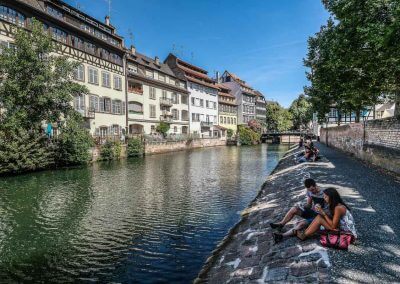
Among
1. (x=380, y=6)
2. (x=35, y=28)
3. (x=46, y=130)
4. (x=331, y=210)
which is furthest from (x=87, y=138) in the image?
(x=331, y=210)

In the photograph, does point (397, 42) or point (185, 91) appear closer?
point (397, 42)

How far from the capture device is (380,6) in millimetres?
14305

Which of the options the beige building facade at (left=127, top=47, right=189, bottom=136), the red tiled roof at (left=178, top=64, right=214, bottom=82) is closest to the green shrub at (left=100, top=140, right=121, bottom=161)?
the beige building facade at (left=127, top=47, right=189, bottom=136)

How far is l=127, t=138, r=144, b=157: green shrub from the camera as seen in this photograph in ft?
131

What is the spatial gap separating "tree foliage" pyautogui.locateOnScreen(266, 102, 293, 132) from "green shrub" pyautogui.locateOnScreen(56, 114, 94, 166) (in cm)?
8113

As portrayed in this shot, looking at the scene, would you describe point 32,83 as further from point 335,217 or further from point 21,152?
point 335,217

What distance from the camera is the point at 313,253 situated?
6176mm

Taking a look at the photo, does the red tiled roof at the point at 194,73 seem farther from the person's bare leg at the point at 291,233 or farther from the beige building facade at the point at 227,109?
the person's bare leg at the point at 291,233

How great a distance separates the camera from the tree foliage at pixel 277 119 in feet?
339

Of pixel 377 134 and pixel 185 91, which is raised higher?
pixel 185 91

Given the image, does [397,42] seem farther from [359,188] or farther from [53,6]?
[53,6]

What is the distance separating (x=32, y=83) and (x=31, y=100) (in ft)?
5.09

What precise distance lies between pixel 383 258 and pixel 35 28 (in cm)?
2775

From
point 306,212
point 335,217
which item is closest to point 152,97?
point 306,212
